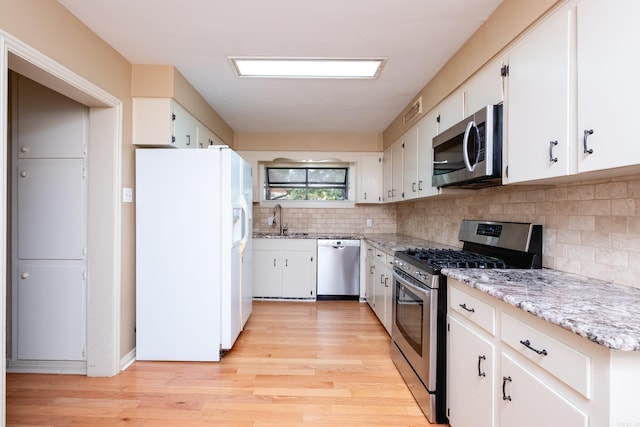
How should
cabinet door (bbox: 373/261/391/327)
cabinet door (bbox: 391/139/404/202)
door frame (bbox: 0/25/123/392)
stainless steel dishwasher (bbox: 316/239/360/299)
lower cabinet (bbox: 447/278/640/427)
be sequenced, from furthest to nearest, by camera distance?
1. stainless steel dishwasher (bbox: 316/239/360/299)
2. cabinet door (bbox: 391/139/404/202)
3. cabinet door (bbox: 373/261/391/327)
4. door frame (bbox: 0/25/123/392)
5. lower cabinet (bbox: 447/278/640/427)

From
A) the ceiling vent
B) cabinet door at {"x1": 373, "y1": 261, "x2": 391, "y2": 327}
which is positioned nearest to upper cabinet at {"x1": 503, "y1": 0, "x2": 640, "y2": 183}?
the ceiling vent

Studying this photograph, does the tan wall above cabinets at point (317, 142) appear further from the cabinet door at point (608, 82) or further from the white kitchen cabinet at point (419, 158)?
the cabinet door at point (608, 82)

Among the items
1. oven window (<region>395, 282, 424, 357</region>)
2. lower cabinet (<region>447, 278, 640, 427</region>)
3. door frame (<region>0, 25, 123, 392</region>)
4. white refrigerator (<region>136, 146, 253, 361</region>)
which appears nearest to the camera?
lower cabinet (<region>447, 278, 640, 427</region>)

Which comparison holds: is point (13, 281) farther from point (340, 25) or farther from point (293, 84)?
point (340, 25)

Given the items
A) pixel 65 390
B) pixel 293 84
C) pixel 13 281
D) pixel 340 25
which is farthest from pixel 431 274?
pixel 13 281

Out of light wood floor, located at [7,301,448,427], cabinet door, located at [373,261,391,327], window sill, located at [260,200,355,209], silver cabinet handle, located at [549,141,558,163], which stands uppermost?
silver cabinet handle, located at [549,141,558,163]

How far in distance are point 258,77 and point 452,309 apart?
2.34m

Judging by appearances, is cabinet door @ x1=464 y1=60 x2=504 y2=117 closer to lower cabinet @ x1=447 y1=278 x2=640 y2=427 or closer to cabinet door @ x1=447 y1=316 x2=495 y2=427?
lower cabinet @ x1=447 y1=278 x2=640 y2=427

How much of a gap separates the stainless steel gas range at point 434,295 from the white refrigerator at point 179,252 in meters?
1.48

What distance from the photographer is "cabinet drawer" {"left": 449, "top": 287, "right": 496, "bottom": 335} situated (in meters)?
1.40

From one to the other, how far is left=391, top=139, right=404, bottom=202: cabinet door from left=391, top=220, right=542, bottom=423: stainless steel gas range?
1393 mm

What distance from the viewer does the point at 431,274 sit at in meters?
1.84

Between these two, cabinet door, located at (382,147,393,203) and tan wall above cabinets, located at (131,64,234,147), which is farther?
cabinet door, located at (382,147,393,203)

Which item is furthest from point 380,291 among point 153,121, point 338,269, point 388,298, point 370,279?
point 153,121
